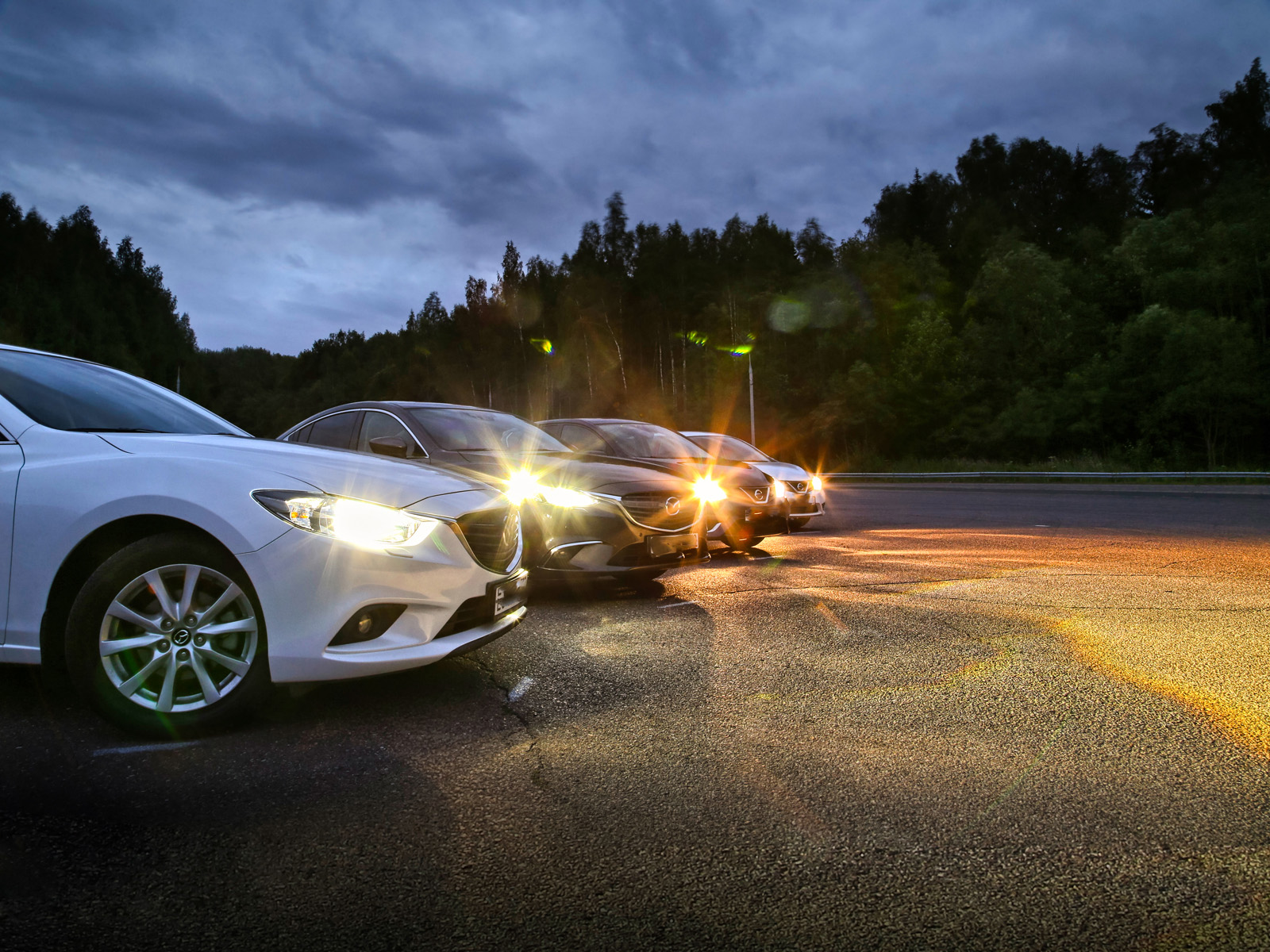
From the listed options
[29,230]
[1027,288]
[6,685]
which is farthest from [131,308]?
[6,685]

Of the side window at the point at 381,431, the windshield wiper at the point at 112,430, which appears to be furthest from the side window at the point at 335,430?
the windshield wiper at the point at 112,430

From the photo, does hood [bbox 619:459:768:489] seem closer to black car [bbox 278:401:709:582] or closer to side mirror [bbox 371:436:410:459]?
black car [bbox 278:401:709:582]

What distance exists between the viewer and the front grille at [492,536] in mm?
4301

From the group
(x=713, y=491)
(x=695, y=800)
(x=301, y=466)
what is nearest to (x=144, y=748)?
(x=301, y=466)

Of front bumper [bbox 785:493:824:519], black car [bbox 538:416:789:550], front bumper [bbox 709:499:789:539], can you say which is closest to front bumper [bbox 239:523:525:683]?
black car [bbox 538:416:789:550]

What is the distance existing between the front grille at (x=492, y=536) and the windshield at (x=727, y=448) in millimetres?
9078

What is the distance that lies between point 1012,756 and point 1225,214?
52612mm

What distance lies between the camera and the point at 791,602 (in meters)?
7.03

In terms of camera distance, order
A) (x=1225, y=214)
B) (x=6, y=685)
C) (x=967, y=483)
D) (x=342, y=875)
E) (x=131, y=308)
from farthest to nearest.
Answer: (x=131, y=308), (x=1225, y=214), (x=967, y=483), (x=6, y=685), (x=342, y=875)

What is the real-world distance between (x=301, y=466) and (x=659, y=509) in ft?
11.7

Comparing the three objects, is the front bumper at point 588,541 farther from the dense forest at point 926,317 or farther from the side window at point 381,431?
the dense forest at point 926,317

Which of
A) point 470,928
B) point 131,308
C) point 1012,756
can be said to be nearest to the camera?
point 470,928

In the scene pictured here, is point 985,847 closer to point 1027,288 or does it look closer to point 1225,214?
point 1027,288

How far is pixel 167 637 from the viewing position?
12.3 ft
